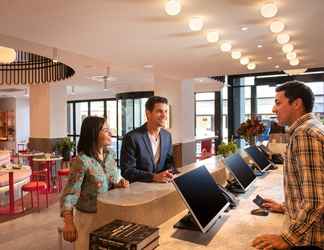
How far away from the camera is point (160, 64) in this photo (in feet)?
19.0

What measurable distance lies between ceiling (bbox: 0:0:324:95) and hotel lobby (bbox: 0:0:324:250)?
13 mm

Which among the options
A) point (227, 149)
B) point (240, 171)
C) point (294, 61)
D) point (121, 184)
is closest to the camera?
point (121, 184)

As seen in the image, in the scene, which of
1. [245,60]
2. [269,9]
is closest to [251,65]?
[245,60]

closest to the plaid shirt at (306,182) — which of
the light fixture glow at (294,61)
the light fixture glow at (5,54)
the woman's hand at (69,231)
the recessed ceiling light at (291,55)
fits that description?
the woman's hand at (69,231)

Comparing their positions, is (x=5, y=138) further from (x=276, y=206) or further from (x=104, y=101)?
(x=276, y=206)

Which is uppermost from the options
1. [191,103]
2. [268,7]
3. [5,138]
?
[268,7]

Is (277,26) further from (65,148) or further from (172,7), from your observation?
(65,148)

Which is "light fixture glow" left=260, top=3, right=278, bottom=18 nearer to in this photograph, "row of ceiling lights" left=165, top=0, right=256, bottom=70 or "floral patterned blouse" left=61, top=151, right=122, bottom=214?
"row of ceiling lights" left=165, top=0, right=256, bottom=70

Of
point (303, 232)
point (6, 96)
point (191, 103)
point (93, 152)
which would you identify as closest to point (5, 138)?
point (6, 96)

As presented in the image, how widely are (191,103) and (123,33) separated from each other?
14.6ft

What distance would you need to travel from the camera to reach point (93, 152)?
1.98 m

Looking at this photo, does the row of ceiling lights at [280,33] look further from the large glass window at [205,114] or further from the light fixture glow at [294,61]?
the large glass window at [205,114]

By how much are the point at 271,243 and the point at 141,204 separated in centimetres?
61

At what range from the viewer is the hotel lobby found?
169cm
